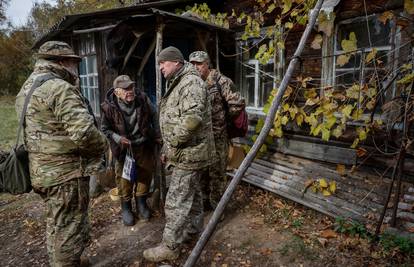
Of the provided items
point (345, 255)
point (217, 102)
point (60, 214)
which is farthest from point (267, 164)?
point (60, 214)

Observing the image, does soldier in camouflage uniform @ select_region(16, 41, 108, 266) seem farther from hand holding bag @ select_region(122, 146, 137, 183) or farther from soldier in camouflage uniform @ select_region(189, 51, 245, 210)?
soldier in camouflage uniform @ select_region(189, 51, 245, 210)

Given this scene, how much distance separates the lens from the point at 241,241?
3.96 m

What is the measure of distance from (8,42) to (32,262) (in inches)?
1085

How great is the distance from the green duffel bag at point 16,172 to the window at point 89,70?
5330 mm

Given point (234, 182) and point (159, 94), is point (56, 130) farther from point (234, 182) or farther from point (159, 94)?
point (159, 94)

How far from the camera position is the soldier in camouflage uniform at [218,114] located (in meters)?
4.39

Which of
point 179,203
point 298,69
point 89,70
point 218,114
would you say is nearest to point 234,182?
point 179,203

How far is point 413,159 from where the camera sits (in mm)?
4582

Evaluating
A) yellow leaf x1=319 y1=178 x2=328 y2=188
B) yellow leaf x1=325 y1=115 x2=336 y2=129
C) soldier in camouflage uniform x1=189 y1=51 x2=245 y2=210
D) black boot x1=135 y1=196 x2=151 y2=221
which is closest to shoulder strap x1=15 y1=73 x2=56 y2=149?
soldier in camouflage uniform x1=189 y1=51 x2=245 y2=210

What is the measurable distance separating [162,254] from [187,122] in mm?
1561

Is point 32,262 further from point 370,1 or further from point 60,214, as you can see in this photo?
point 370,1

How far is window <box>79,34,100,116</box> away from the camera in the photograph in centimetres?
805

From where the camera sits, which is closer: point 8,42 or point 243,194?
point 243,194

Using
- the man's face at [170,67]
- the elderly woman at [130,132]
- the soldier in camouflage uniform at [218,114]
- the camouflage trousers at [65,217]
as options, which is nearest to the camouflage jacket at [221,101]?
the soldier in camouflage uniform at [218,114]
